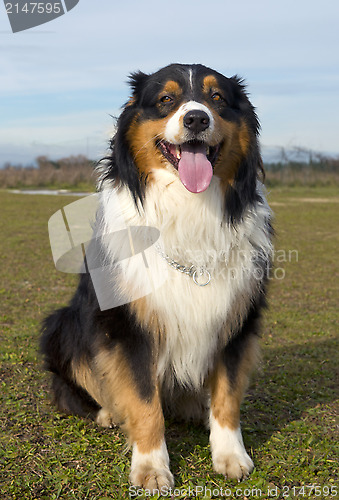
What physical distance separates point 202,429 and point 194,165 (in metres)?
1.83

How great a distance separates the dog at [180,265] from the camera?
3.15 meters

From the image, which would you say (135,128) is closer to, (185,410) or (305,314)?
(185,410)

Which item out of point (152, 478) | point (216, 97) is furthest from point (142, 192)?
point (152, 478)

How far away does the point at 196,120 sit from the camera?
9.68ft

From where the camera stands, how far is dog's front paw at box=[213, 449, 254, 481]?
10.5 ft

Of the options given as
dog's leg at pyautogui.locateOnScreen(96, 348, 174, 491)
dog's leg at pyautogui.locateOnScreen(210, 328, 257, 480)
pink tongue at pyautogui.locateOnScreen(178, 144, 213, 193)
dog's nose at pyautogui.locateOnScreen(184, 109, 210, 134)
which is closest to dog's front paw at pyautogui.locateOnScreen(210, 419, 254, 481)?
dog's leg at pyautogui.locateOnScreen(210, 328, 257, 480)

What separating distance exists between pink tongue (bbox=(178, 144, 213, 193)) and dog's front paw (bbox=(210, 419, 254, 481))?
1443 mm

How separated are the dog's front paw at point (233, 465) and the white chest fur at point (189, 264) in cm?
48

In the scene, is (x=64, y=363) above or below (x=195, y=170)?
below

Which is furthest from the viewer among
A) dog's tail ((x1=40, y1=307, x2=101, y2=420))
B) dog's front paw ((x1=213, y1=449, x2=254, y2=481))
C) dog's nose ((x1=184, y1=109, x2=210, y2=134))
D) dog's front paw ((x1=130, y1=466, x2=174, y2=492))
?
dog's tail ((x1=40, y1=307, x2=101, y2=420))

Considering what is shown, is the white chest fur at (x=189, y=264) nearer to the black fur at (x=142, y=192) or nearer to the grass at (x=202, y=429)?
the black fur at (x=142, y=192)

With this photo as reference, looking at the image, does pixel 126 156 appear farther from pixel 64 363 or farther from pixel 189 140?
pixel 64 363

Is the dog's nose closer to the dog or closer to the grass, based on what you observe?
the dog

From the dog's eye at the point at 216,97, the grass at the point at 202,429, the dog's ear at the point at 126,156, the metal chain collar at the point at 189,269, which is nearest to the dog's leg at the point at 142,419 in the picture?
the grass at the point at 202,429
